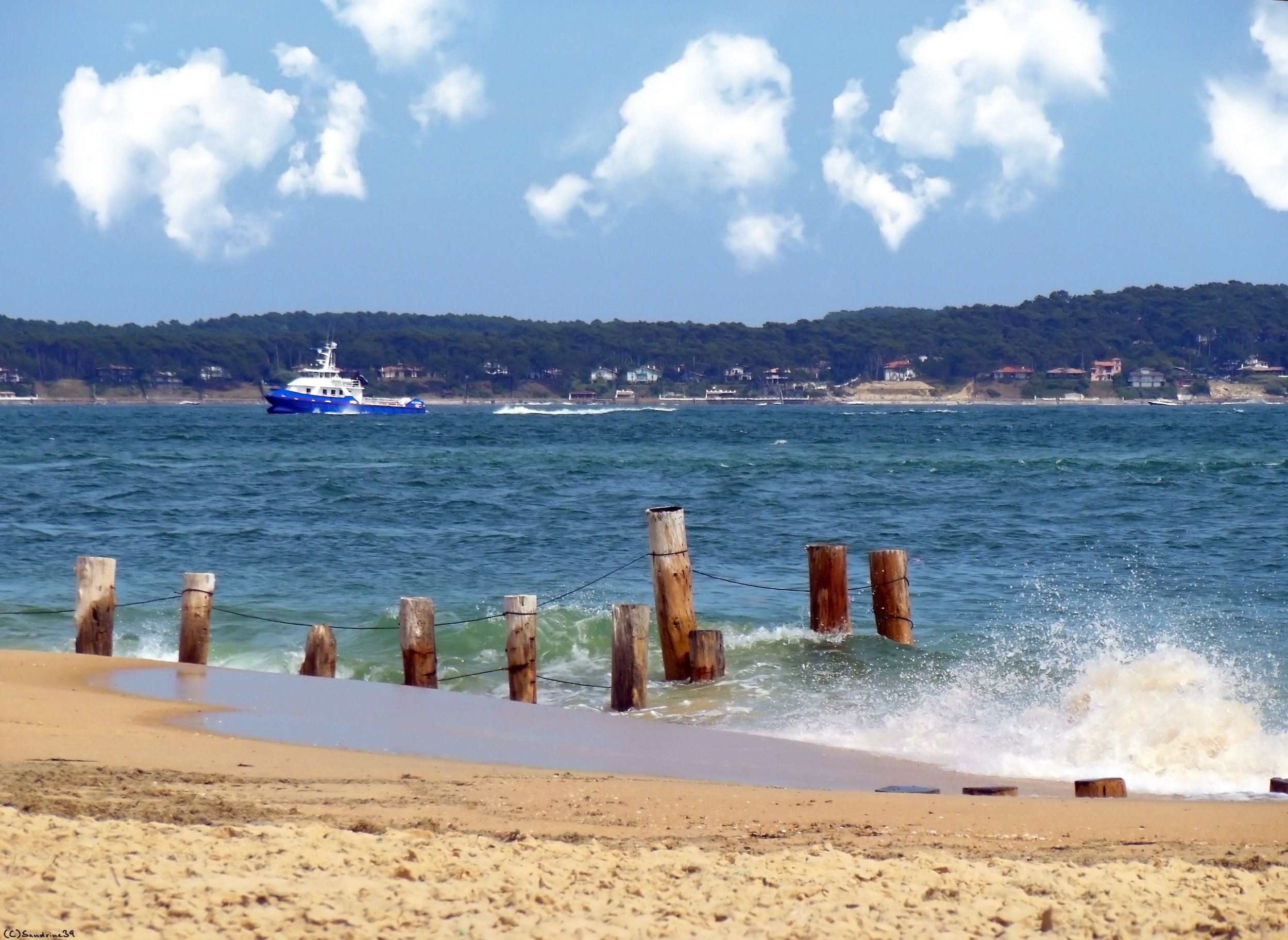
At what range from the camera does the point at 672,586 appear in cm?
1213

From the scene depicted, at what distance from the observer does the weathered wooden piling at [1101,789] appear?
26.3 feet

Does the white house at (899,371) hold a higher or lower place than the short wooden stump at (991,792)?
higher

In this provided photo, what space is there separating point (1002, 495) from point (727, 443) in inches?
1139

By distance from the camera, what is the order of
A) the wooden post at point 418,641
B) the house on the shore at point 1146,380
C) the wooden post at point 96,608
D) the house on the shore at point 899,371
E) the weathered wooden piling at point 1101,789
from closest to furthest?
the weathered wooden piling at point 1101,789 < the wooden post at point 418,641 < the wooden post at point 96,608 < the house on the shore at point 1146,380 < the house on the shore at point 899,371

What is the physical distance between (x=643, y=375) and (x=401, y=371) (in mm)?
29623

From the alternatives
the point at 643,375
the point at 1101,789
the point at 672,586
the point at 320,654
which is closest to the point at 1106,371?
the point at 643,375

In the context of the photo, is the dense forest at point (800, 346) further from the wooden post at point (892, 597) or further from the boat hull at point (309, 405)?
the wooden post at point (892, 597)

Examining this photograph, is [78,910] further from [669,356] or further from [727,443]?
[669,356]

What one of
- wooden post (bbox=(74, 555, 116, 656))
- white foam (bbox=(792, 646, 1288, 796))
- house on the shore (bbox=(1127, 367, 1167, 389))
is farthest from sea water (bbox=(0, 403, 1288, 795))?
house on the shore (bbox=(1127, 367, 1167, 389))

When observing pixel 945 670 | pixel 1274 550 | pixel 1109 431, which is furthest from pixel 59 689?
pixel 1109 431

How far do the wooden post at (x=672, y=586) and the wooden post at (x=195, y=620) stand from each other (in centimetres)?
386

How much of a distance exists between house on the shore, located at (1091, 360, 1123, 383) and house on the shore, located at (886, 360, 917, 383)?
2060 cm

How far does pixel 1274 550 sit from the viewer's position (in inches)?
789

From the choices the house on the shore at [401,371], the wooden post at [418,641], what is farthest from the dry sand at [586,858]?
the house on the shore at [401,371]
